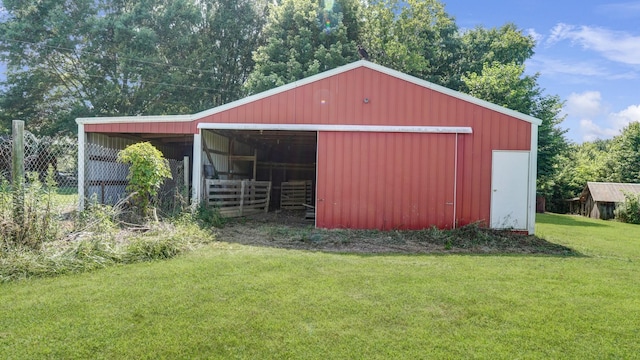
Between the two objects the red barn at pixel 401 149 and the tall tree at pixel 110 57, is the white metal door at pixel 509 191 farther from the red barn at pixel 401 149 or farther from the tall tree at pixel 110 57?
the tall tree at pixel 110 57

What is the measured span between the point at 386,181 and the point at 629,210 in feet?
51.3

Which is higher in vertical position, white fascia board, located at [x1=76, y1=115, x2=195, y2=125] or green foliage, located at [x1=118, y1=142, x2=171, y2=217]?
white fascia board, located at [x1=76, y1=115, x2=195, y2=125]

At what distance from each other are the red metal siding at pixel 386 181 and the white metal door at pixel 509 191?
92cm

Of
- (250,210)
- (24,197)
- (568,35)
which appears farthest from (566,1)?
(24,197)

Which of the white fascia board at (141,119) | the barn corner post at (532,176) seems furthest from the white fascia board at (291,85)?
the barn corner post at (532,176)

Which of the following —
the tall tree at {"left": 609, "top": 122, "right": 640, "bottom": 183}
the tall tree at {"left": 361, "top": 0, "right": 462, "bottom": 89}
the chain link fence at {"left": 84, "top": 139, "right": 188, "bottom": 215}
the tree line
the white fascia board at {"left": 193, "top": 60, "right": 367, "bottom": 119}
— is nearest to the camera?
the white fascia board at {"left": 193, "top": 60, "right": 367, "bottom": 119}

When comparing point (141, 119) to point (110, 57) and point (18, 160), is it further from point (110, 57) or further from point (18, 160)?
point (110, 57)

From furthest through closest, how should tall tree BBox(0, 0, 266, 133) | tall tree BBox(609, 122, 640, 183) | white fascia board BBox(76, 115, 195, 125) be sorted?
tall tree BBox(609, 122, 640, 183)
tall tree BBox(0, 0, 266, 133)
white fascia board BBox(76, 115, 195, 125)

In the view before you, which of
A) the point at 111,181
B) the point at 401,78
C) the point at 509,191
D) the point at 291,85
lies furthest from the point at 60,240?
the point at 509,191

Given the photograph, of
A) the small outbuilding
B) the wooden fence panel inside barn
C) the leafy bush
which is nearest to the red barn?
the wooden fence panel inside barn

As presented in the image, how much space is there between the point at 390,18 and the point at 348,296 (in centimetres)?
2156

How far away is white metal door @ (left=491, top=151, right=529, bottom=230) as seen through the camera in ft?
25.9

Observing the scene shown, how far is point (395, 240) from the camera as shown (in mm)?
6918

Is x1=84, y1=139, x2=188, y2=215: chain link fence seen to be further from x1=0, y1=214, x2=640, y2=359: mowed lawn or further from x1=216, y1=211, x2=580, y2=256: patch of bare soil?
x1=0, y1=214, x2=640, y2=359: mowed lawn
